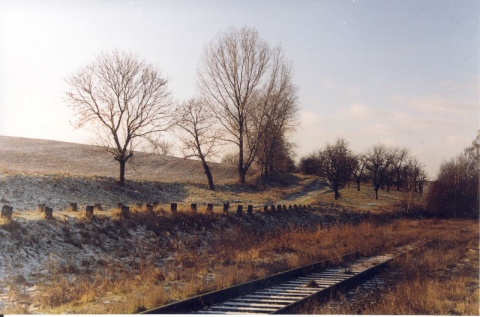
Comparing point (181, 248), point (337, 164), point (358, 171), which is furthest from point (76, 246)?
point (337, 164)

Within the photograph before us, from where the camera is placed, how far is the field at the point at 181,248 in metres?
9.48

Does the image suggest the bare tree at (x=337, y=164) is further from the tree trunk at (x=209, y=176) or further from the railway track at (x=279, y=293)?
the railway track at (x=279, y=293)

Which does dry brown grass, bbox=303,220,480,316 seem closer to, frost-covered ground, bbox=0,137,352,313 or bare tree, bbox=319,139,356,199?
frost-covered ground, bbox=0,137,352,313

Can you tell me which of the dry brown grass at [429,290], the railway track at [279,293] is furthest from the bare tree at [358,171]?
the railway track at [279,293]

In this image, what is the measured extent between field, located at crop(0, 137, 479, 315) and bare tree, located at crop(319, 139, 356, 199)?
0.92 meters

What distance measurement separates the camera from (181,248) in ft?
56.0

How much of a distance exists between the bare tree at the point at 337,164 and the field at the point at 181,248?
924mm

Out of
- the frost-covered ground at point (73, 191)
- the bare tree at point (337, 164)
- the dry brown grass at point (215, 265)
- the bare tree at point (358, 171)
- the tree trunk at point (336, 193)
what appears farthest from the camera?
the tree trunk at point (336, 193)

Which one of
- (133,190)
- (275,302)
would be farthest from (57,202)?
(275,302)

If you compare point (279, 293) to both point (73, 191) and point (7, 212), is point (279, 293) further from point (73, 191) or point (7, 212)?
point (73, 191)

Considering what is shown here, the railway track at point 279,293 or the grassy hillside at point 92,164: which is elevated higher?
the grassy hillside at point 92,164

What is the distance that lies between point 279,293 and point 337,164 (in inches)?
911

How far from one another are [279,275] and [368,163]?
19.5 metres

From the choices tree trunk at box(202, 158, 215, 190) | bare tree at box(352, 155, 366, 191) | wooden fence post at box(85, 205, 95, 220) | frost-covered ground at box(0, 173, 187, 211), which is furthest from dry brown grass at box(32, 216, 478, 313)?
tree trunk at box(202, 158, 215, 190)
